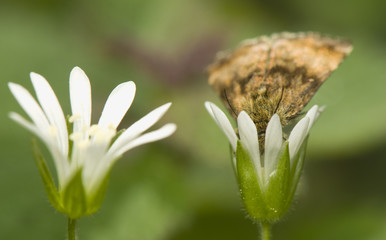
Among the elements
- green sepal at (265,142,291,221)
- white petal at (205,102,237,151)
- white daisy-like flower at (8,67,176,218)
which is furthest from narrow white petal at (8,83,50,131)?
green sepal at (265,142,291,221)

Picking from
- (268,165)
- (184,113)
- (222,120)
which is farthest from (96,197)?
(184,113)

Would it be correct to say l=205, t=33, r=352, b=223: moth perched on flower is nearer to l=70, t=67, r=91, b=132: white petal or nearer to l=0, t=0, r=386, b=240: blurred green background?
l=70, t=67, r=91, b=132: white petal

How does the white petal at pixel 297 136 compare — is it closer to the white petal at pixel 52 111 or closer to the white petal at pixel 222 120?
the white petal at pixel 222 120

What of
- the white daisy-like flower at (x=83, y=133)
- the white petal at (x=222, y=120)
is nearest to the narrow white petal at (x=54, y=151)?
the white daisy-like flower at (x=83, y=133)

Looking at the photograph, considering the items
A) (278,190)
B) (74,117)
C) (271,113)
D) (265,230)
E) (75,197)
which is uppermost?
(74,117)

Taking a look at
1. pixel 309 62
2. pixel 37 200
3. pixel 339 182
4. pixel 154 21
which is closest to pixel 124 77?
pixel 154 21

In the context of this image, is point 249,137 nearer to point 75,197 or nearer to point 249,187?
point 249,187
